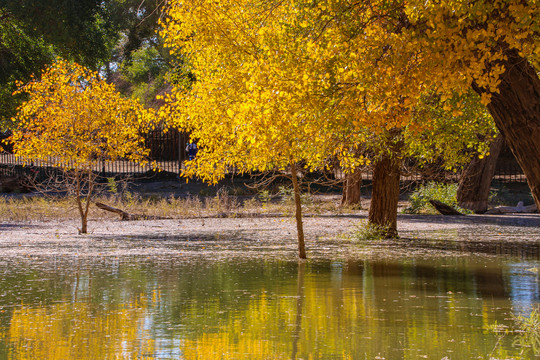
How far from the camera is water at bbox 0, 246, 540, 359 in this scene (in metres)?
6.81

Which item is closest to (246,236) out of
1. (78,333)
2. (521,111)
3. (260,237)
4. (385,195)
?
(260,237)

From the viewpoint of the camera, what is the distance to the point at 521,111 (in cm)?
801

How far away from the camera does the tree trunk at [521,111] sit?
7.97 m

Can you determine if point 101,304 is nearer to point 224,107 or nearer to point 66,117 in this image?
point 224,107

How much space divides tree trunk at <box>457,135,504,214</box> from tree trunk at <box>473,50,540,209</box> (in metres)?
14.7

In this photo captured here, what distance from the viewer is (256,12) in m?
11.8

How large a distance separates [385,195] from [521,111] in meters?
8.24

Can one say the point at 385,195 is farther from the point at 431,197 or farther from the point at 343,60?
the point at 431,197

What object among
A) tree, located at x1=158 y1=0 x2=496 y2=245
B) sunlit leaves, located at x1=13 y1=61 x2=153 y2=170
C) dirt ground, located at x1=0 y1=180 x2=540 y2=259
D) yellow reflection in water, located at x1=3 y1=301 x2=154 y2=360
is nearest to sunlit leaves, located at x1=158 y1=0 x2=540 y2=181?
tree, located at x1=158 y1=0 x2=496 y2=245

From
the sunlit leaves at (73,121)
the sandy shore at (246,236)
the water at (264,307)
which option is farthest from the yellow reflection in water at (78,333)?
the sunlit leaves at (73,121)

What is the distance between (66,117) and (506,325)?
12.5 m

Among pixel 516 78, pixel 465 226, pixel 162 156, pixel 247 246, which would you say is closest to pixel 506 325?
pixel 516 78

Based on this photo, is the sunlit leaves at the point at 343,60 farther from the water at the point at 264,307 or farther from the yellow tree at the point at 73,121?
the yellow tree at the point at 73,121

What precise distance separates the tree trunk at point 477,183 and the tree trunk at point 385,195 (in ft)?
23.3
